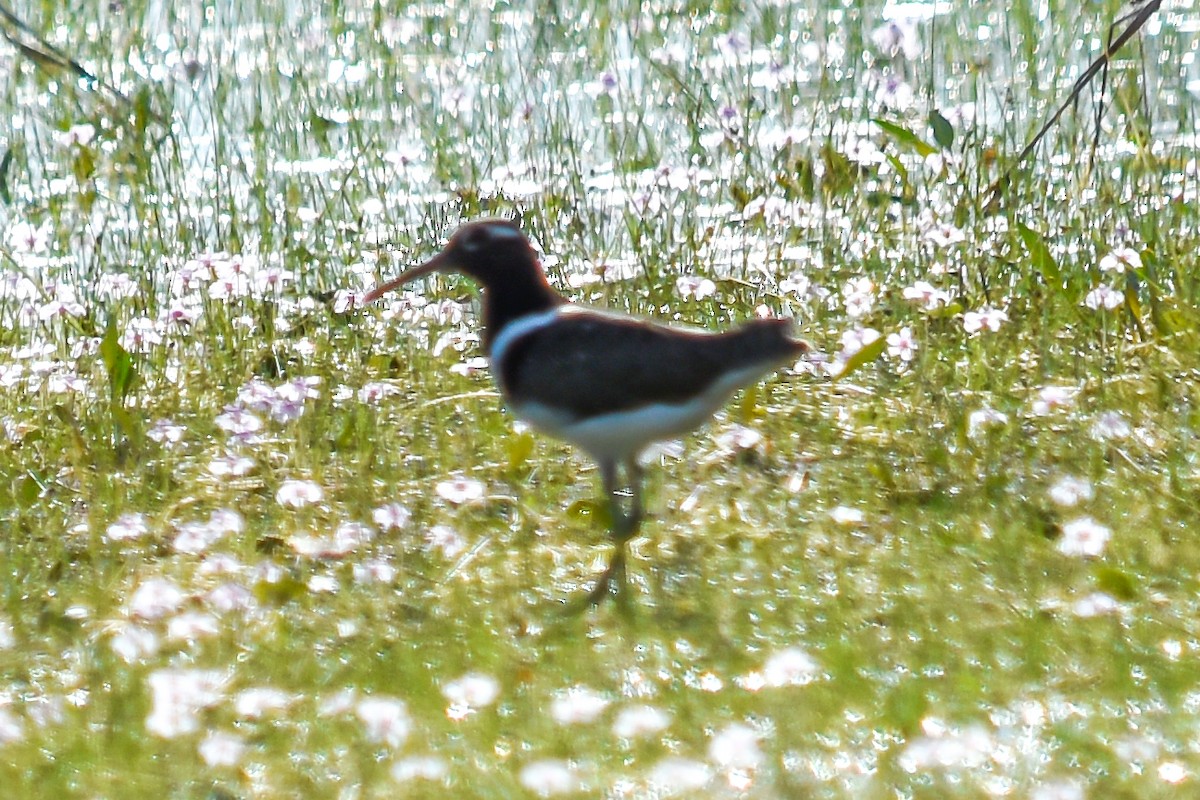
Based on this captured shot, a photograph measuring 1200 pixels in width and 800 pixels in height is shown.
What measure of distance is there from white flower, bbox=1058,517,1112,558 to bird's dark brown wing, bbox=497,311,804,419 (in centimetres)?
72

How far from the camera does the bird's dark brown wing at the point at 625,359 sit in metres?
3.74

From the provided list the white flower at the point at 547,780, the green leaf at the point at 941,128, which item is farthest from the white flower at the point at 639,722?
the green leaf at the point at 941,128

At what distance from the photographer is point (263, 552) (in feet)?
14.2

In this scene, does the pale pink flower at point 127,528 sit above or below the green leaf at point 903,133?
below

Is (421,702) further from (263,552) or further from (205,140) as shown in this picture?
(205,140)

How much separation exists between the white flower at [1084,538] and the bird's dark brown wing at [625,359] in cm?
72

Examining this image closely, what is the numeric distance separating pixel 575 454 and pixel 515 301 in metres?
0.76

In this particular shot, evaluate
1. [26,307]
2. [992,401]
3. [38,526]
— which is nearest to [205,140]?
[26,307]

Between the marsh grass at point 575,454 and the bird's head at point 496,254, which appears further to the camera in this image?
the bird's head at point 496,254

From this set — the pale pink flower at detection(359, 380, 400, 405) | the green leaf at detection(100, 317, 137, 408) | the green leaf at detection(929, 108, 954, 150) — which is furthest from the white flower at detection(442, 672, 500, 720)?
the green leaf at detection(929, 108, 954, 150)

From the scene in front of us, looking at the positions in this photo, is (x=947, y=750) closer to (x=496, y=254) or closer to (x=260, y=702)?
(x=260, y=702)

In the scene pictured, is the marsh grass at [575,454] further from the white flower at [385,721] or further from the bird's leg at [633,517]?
the bird's leg at [633,517]

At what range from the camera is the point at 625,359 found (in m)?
3.85

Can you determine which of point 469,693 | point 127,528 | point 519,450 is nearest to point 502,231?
point 519,450
